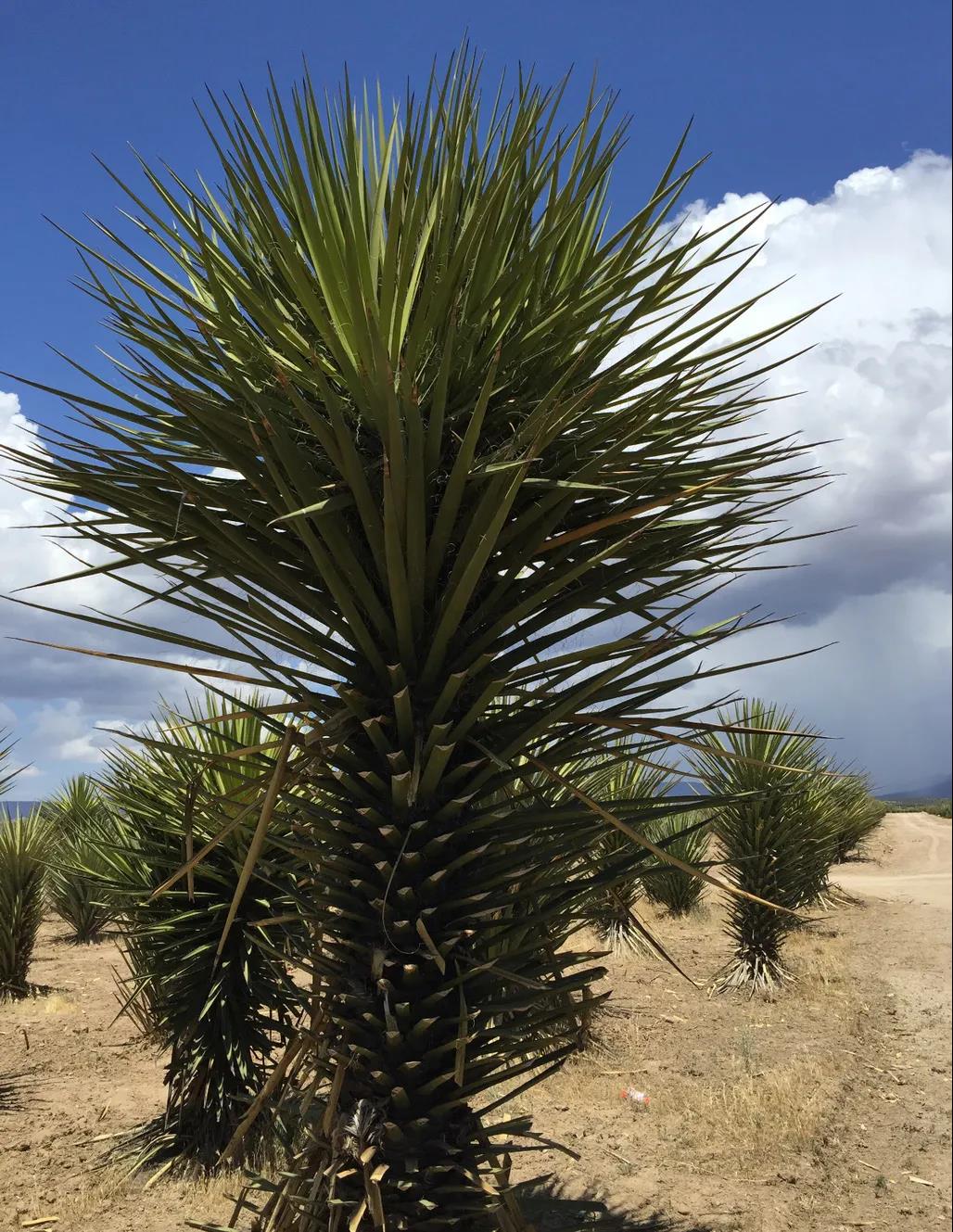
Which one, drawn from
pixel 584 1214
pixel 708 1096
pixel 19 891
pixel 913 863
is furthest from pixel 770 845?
pixel 19 891

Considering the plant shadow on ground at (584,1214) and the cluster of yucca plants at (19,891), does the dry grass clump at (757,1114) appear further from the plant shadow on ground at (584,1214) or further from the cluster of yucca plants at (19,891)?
the cluster of yucca plants at (19,891)

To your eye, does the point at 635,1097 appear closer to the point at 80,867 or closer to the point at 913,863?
the point at 913,863

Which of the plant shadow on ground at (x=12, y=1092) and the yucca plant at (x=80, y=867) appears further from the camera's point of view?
the yucca plant at (x=80, y=867)

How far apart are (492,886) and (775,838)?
25.3 feet

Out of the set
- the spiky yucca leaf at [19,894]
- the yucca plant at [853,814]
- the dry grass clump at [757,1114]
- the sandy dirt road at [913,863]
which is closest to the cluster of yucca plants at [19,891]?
the spiky yucca leaf at [19,894]

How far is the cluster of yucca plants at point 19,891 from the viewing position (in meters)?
4.25

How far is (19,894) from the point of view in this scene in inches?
181

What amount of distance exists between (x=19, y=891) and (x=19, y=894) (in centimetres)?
4

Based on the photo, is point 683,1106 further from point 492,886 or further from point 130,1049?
point 492,886

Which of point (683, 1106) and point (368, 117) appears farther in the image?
point (683, 1106)

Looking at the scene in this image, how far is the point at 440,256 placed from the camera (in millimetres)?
2727

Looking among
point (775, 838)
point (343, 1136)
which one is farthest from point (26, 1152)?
point (775, 838)

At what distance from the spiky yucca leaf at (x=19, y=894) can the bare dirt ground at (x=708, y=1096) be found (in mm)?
186

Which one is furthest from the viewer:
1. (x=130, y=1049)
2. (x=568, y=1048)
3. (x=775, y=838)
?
(x=775, y=838)
